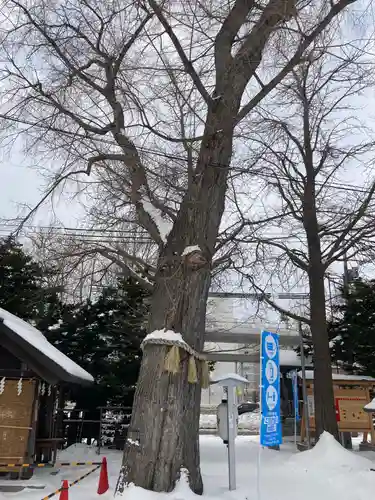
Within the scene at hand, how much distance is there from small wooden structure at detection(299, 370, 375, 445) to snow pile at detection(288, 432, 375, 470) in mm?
3986

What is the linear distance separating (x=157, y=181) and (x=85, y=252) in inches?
85.8

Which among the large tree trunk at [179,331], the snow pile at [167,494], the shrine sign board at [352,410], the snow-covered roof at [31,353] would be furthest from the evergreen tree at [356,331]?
the snow pile at [167,494]

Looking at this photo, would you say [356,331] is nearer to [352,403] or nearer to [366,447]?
[352,403]

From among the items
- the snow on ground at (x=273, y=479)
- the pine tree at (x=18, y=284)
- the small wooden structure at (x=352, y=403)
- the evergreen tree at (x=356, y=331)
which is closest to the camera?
the snow on ground at (x=273, y=479)

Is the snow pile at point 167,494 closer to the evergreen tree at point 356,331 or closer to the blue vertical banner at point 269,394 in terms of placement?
the blue vertical banner at point 269,394

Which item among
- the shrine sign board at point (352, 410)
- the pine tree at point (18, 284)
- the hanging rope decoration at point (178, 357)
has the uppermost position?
the pine tree at point (18, 284)

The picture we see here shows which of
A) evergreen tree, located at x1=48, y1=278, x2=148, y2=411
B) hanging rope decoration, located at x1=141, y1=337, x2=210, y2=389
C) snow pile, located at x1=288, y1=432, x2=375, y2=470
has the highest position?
evergreen tree, located at x1=48, y1=278, x2=148, y2=411

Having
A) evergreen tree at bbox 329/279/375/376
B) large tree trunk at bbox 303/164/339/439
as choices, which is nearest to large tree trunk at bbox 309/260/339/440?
large tree trunk at bbox 303/164/339/439

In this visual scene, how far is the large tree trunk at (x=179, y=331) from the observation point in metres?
6.27

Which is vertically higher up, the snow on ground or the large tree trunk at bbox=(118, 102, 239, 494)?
the large tree trunk at bbox=(118, 102, 239, 494)

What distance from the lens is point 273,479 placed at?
911cm

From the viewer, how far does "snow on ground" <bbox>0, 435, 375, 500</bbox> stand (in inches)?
286

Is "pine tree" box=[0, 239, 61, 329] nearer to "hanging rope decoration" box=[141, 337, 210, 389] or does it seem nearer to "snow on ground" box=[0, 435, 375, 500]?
"snow on ground" box=[0, 435, 375, 500]

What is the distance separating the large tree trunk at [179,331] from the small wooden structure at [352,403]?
33.3ft
